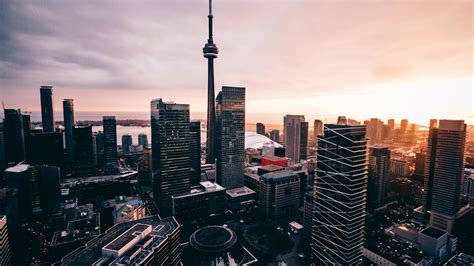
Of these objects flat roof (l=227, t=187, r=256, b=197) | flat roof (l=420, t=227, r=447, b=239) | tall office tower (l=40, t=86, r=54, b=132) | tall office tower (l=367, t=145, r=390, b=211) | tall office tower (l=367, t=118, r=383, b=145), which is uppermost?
tall office tower (l=40, t=86, r=54, b=132)

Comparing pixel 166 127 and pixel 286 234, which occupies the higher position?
pixel 166 127

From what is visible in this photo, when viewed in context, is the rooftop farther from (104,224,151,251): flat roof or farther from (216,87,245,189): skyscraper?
(104,224,151,251): flat roof

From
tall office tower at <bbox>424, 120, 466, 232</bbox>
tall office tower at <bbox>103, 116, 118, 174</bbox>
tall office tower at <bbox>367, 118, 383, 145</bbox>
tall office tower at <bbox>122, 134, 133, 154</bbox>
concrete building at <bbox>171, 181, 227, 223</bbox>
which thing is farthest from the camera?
tall office tower at <bbox>367, 118, 383, 145</bbox>

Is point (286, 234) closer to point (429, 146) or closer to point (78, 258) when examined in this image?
point (78, 258)

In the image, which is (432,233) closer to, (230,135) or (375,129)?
(230,135)

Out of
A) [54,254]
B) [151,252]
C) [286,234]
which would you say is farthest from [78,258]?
[286,234]

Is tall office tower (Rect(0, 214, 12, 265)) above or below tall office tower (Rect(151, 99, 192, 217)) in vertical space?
below

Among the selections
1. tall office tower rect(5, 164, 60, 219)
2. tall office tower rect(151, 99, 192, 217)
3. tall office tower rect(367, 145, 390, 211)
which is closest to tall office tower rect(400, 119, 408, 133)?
tall office tower rect(367, 145, 390, 211)
